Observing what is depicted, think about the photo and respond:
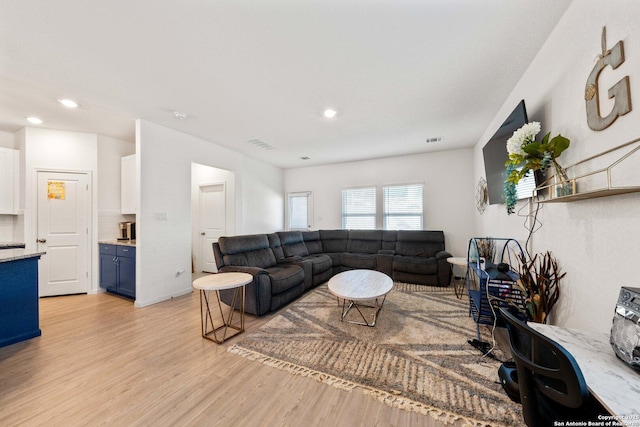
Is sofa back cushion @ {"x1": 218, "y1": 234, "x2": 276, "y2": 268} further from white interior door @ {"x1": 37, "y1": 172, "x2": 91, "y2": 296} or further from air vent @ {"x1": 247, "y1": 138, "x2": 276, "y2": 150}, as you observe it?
white interior door @ {"x1": 37, "y1": 172, "x2": 91, "y2": 296}

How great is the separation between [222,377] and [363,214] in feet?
14.6

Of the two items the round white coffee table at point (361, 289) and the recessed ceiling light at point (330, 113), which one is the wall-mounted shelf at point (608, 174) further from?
the recessed ceiling light at point (330, 113)

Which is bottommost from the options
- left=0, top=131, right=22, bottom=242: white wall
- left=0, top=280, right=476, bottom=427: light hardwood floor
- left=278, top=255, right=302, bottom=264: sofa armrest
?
left=0, top=280, right=476, bottom=427: light hardwood floor

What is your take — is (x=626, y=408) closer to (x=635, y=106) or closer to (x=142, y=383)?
(x=635, y=106)

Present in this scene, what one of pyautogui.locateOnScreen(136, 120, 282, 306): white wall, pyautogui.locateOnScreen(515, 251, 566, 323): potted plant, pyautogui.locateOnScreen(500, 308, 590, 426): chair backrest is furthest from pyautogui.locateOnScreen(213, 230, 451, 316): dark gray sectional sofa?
pyautogui.locateOnScreen(500, 308, 590, 426): chair backrest

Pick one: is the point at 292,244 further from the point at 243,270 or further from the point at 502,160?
the point at 502,160

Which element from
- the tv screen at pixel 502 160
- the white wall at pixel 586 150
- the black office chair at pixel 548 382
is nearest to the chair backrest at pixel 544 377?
the black office chair at pixel 548 382

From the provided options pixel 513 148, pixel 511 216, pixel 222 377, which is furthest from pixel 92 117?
pixel 511 216

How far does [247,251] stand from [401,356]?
101 inches

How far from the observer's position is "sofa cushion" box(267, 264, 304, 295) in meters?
3.10

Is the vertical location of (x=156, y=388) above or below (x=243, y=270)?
below

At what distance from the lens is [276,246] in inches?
170

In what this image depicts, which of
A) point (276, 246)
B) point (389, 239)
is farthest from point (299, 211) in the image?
point (389, 239)

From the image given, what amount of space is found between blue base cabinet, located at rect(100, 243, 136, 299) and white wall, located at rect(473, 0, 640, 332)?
4.90 meters
